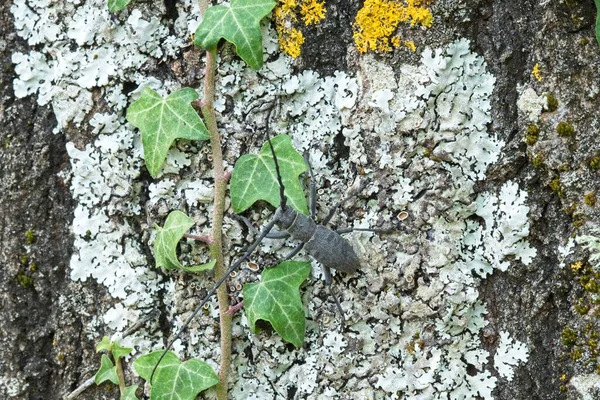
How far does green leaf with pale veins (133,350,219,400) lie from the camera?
1.99 metres

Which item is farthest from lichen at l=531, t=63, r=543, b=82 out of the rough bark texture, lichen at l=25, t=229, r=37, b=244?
lichen at l=25, t=229, r=37, b=244

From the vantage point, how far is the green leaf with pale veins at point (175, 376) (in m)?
1.99

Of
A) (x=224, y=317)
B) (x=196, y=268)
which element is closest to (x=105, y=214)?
(x=196, y=268)

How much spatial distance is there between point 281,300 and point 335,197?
354mm

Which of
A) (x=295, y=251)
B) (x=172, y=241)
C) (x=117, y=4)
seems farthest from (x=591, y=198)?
(x=117, y=4)

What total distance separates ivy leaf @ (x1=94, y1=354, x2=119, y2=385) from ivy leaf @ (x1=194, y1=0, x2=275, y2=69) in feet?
3.47

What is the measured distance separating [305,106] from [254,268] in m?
0.53

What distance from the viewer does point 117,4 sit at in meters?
1.99

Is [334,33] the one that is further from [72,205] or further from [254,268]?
[72,205]

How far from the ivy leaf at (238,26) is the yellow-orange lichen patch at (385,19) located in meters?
0.27

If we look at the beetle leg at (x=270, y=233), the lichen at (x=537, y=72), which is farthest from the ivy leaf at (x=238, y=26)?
the lichen at (x=537, y=72)

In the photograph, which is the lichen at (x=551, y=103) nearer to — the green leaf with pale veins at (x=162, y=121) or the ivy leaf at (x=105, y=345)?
the green leaf with pale veins at (x=162, y=121)

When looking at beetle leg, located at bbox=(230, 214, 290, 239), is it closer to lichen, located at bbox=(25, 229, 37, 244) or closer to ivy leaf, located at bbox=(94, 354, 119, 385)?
ivy leaf, located at bbox=(94, 354, 119, 385)

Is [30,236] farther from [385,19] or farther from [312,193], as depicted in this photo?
[385,19]
